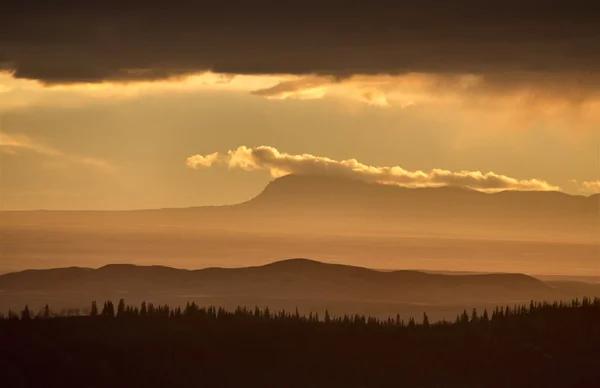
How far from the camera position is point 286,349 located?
158625 millimetres

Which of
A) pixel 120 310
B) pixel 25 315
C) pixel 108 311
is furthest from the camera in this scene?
pixel 120 310

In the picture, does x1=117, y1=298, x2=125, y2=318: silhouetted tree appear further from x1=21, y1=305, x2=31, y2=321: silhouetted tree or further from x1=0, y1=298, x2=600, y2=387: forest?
x1=21, y1=305, x2=31, y2=321: silhouetted tree

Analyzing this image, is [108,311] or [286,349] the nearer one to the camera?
[108,311]

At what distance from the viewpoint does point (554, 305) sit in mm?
194750

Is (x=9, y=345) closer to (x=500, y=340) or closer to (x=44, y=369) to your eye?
(x=44, y=369)

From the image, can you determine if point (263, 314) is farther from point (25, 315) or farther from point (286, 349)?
point (25, 315)

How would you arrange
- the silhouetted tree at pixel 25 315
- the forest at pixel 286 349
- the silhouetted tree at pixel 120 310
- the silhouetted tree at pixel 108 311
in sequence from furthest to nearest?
the silhouetted tree at pixel 120 310, the silhouetted tree at pixel 108 311, the silhouetted tree at pixel 25 315, the forest at pixel 286 349

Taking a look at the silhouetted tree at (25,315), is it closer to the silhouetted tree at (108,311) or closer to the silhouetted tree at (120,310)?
the silhouetted tree at (108,311)

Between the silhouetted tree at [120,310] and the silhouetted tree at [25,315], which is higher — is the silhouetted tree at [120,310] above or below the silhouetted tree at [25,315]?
above

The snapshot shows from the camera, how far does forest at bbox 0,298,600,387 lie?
13750 centimetres

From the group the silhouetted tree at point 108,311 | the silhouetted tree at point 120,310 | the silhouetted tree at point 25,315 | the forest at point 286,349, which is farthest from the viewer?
the silhouetted tree at point 120,310

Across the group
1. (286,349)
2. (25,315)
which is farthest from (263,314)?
(25,315)

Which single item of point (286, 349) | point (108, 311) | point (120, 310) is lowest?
point (286, 349)

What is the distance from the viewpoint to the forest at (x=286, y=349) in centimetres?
13750
